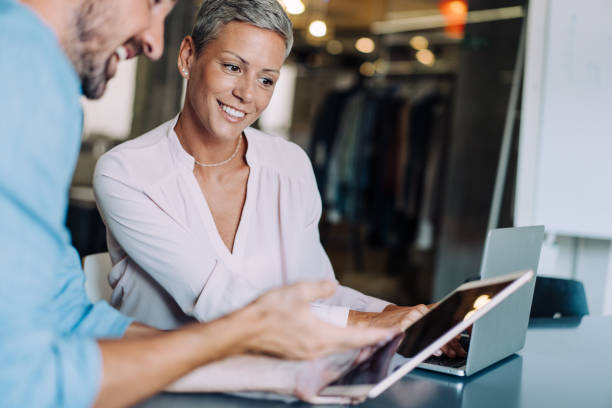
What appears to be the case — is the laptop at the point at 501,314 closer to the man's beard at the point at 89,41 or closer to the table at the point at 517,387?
the table at the point at 517,387

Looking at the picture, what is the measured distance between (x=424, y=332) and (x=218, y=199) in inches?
29.9

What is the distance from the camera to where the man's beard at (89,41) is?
0.71 m

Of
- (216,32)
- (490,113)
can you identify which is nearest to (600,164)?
(490,113)

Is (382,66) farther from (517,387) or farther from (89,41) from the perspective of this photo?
(89,41)

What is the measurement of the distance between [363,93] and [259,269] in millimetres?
3392

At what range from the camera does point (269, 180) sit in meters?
1.62

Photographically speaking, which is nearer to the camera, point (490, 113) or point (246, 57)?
point (246, 57)

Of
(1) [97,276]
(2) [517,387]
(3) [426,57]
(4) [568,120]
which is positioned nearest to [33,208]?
(2) [517,387]

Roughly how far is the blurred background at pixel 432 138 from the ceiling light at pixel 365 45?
22 cm

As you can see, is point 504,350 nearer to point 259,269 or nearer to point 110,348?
point 259,269

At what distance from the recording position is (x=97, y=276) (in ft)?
5.16

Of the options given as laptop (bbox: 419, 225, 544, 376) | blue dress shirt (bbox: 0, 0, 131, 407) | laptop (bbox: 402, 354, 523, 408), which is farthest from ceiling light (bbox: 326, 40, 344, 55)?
blue dress shirt (bbox: 0, 0, 131, 407)

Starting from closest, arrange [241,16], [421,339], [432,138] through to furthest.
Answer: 1. [421,339]
2. [241,16]
3. [432,138]

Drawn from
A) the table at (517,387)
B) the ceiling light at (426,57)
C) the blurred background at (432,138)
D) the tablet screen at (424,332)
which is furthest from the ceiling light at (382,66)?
the tablet screen at (424,332)
